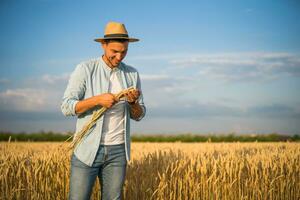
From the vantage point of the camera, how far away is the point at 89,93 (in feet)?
12.4

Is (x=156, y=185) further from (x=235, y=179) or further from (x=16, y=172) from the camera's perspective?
(x=16, y=172)

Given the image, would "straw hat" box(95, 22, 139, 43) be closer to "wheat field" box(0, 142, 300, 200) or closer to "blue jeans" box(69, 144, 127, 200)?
"blue jeans" box(69, 144, 127, 200)

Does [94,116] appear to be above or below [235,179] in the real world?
above

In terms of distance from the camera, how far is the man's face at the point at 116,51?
364 centimetres

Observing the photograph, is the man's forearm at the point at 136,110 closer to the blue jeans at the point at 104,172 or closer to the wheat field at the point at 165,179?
the blue jeans at the point at 104,172

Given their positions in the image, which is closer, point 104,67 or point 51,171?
point 104,67

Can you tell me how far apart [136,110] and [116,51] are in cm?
54

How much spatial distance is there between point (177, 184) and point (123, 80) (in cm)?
220

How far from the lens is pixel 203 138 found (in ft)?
62.0

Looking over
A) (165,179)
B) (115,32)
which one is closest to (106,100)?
(115,32)

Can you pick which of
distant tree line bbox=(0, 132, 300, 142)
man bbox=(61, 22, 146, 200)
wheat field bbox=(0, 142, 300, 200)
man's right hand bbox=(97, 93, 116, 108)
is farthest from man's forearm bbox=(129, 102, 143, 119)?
distant tree line bbox=(0, 132, 300, 142)

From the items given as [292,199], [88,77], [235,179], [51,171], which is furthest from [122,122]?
[292,199]

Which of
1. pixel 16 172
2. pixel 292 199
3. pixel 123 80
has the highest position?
pixel 123 80

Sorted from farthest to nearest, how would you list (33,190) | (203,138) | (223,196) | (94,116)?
(203,138) < (223,196) < (33,190) < (94,116)
